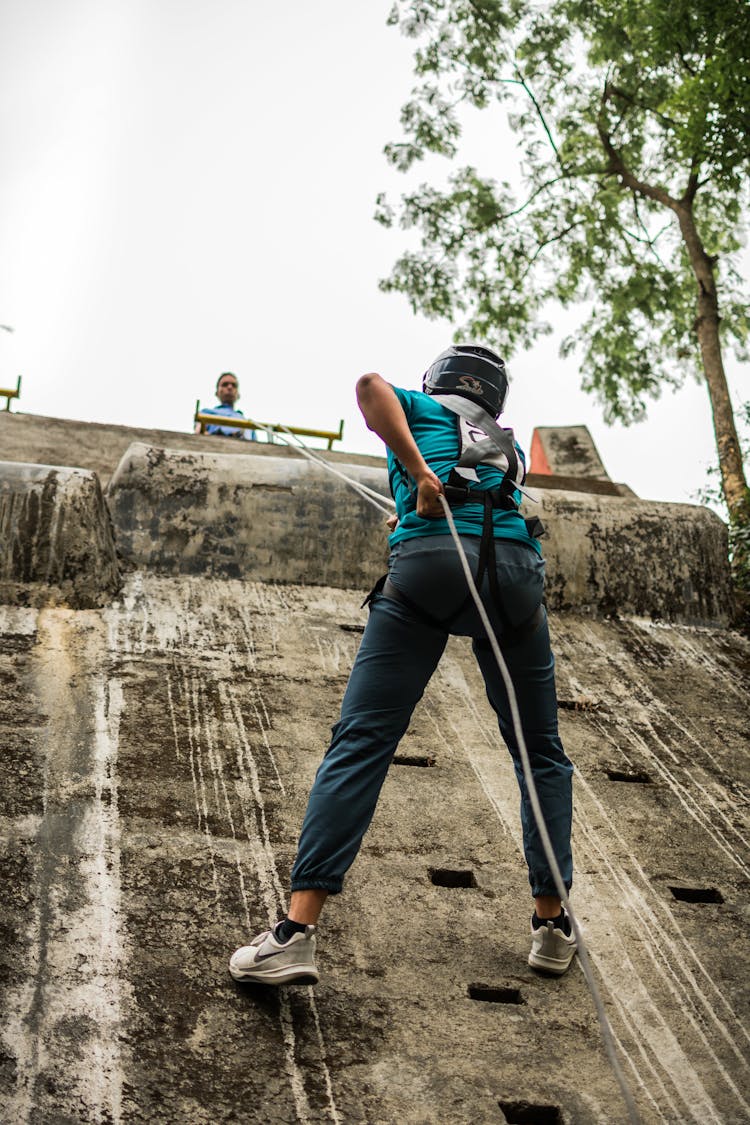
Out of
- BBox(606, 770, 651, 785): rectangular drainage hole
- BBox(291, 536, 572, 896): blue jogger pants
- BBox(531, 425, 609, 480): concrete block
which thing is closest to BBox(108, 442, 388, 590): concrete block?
BBox(606, 770, 651, 785): rectangular drainage hole

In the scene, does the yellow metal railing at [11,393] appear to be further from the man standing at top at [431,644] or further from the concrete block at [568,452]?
the man standing at top at [431,644]

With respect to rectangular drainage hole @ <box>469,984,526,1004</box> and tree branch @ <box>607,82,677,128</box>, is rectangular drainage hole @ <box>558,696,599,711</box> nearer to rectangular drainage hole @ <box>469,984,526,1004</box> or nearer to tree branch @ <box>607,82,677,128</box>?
rectangular drainage hole @ <box>469,984,526,1004</box>

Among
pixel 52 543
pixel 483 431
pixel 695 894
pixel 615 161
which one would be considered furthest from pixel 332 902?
pixel 615 161

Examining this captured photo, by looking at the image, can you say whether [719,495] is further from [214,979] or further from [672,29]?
[214,979]

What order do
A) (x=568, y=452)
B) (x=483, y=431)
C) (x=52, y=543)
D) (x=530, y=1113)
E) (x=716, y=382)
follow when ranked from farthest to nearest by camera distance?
(x=716, y=382), (x=568, y=452), (x=52, y=543), (x=483, y=431), (x=530, y=1113)

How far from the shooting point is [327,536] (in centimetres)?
583

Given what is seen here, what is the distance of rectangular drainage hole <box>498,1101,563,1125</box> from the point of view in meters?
2.32

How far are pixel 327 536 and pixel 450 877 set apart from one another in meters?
2.86

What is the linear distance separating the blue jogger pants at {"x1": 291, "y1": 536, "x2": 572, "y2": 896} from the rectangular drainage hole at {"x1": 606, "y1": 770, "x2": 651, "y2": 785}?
47.4 inches

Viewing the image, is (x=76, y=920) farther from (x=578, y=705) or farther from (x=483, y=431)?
(x=578, y=705)

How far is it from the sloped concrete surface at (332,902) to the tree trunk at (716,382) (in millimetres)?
6309

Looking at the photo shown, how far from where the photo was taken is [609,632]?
18.5 feet

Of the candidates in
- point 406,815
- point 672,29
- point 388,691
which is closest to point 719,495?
point 672,29

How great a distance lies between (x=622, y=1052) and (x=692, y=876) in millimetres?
957
